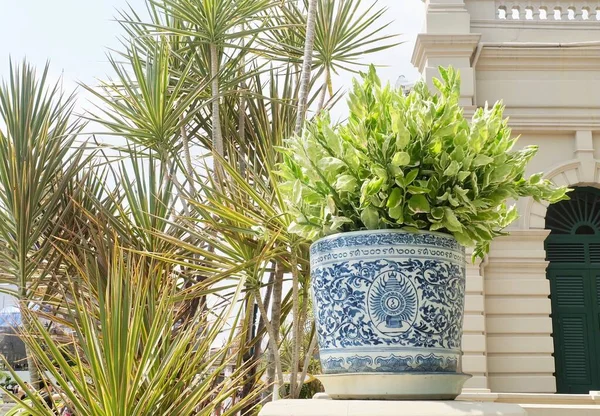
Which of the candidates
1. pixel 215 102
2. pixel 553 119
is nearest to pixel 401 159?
pixel 215 102

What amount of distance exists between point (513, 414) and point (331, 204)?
637mm

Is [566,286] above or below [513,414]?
above

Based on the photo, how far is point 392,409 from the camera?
1.61 metres

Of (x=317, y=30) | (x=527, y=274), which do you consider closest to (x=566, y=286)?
(x=527, y=274)

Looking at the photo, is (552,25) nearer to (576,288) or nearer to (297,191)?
(576,288)

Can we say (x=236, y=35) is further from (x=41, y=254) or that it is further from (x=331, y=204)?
(x=331, y=204)

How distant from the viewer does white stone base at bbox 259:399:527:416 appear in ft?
5.20

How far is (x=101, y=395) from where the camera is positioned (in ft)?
9.84

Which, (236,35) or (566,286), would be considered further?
(566,286)

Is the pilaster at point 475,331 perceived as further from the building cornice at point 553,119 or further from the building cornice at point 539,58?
the building cornice at point 539,58

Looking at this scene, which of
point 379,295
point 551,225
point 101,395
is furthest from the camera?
point 551,225

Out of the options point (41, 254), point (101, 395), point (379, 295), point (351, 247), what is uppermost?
point (41, 254)

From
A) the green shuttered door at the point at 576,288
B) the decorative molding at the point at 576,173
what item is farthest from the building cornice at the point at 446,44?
the green shuttered door at the point at 576,288

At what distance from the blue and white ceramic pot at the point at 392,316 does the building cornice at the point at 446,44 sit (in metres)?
7.87
